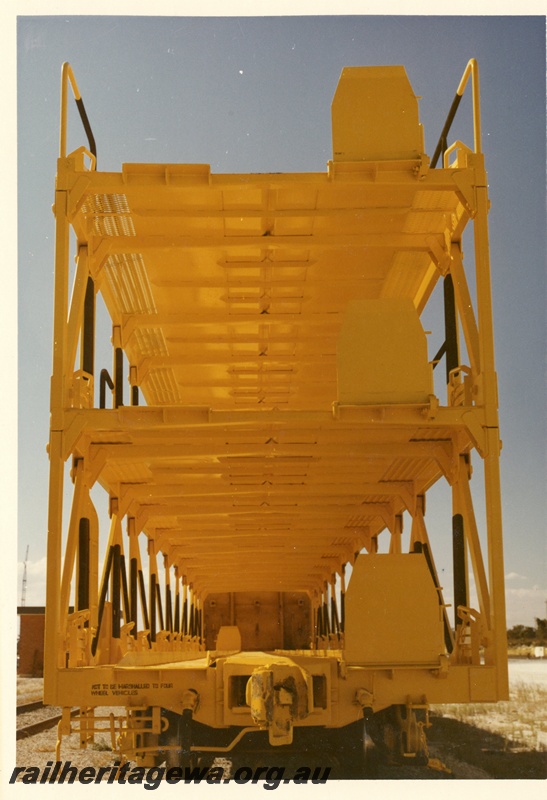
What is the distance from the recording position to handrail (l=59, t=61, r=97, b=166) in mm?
11734

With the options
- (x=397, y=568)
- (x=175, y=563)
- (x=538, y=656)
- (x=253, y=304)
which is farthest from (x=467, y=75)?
(x=538, y=656)

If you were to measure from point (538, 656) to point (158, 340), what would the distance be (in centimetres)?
3534

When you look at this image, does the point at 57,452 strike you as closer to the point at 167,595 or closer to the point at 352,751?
the point at 352,751

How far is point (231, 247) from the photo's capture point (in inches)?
519

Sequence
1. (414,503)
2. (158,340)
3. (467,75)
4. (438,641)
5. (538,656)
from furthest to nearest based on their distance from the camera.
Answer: (538,656)
(158,340)
(414,503)
(467,75)
(438,641)

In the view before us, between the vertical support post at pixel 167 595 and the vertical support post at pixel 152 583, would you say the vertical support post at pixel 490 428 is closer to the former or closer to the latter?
the vertical support post at pixel 152 583

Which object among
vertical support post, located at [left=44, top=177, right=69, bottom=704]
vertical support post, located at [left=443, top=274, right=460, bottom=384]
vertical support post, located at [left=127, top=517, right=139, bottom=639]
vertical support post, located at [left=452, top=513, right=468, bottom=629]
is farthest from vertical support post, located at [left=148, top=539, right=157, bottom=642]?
vertical support post, located at [left=44, top=177, right=69, bottom=704]

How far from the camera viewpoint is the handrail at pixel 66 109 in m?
11.7

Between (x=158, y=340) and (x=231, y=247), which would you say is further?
(x=158, y=340)

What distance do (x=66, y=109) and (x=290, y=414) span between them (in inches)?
185

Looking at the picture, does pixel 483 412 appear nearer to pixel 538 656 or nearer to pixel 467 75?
pixel 467 75

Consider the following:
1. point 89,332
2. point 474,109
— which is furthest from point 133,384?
point 474,109

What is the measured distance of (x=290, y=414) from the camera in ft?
37.3

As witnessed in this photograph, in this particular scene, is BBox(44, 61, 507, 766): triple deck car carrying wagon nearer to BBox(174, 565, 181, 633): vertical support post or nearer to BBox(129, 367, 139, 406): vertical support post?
BBox(129, 367, 139, 406): vertical support post
